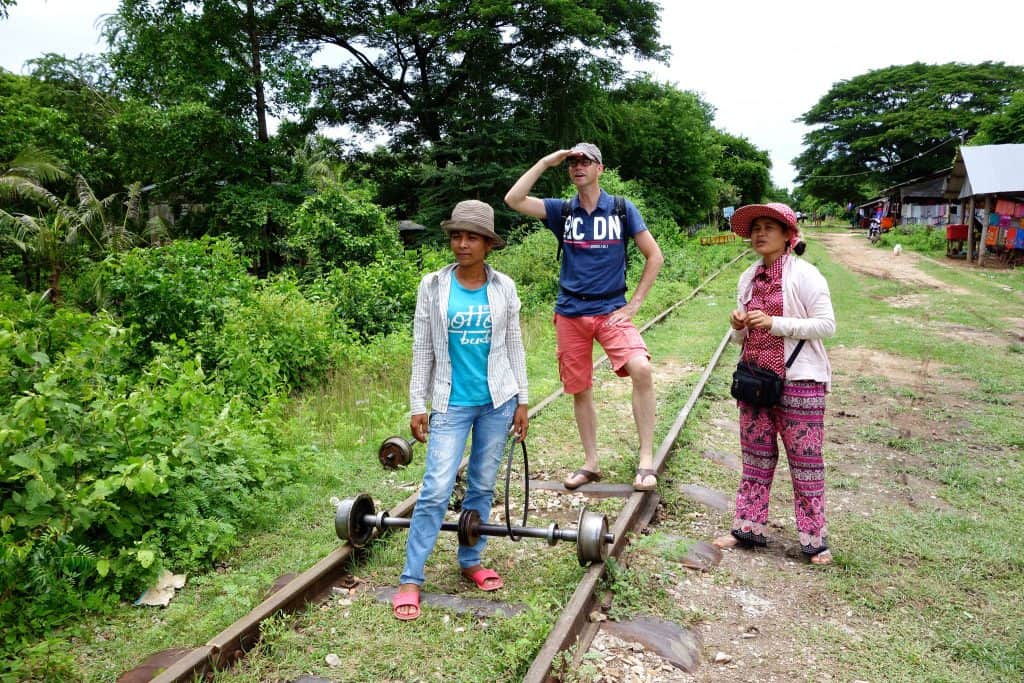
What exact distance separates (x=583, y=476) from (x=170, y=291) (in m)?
6.79

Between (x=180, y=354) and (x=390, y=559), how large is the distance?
16.5 ft

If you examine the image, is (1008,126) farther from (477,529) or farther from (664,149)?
(477,529)

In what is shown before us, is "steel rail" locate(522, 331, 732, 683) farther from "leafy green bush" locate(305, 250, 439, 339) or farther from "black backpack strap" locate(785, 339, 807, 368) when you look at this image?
"leafy green bush" locate(305, 250, 439, 339)

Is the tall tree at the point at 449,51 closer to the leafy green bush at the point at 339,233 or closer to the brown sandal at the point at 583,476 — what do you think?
the leafy green bush at the point at 339,233

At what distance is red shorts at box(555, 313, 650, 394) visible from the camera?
15.7 ft

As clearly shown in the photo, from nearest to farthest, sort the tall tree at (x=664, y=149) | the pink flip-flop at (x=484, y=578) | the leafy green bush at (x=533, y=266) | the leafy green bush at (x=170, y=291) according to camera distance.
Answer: the pink flip-flop at (x=484, y=578)
the leafy green bush at (x=170, y=291)
the leafy green bush at (x=533, y=266)
the tall tree at (x=664, y=149)

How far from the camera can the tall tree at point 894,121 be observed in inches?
2163

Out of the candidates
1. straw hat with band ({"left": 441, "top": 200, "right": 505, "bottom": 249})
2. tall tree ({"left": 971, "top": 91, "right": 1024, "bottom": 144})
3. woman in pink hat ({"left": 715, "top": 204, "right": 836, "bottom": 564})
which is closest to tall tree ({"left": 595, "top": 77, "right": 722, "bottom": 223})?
tall tree ({"left": 971, "top": 91, "right": 1024, "bottom": 144})

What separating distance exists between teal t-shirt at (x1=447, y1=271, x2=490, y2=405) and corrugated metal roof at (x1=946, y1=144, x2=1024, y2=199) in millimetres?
25477

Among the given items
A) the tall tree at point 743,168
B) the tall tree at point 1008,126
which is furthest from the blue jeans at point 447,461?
the tall tree at point 743,168

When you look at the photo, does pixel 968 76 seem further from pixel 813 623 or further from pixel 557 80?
pixel 813 623

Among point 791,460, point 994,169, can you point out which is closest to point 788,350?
point 791,460

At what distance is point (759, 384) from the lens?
3969 mm

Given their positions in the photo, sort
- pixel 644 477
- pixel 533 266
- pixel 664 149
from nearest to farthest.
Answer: pixel 644 477
pixel 533 266
pixel 664 149
